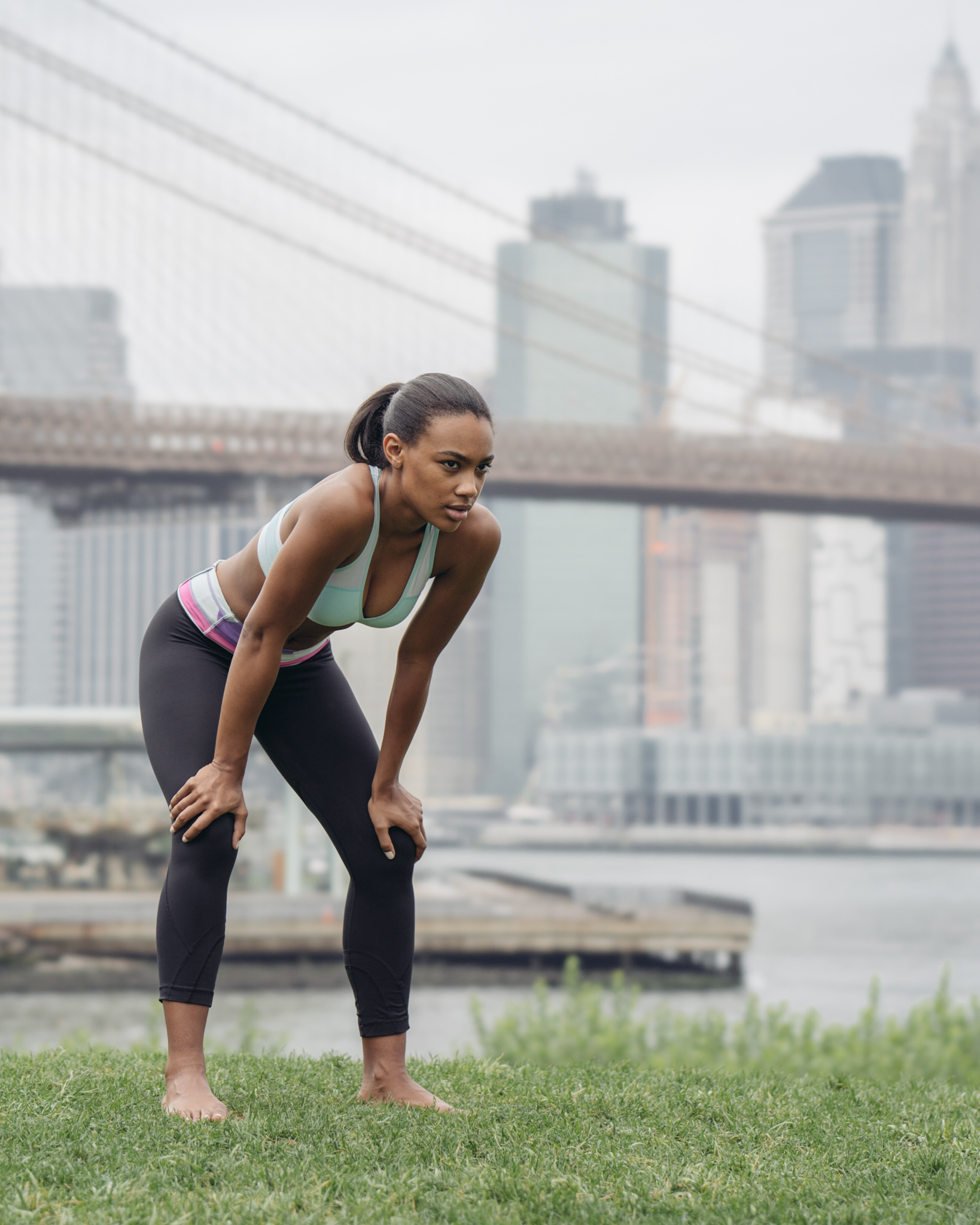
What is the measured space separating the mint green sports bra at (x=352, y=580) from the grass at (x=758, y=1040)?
7.31 m

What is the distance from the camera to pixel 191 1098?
2.57 metres

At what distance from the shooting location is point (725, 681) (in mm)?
127562

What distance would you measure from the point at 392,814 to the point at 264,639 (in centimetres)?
45

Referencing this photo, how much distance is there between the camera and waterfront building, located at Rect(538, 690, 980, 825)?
267ft

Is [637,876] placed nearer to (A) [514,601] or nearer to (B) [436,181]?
(B) [436,181]

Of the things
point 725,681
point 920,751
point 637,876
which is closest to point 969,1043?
point 637,876

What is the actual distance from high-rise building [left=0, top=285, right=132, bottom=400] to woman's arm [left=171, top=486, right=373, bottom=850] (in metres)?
17.7

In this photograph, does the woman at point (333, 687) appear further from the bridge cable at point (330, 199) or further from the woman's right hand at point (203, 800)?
the bridge cable at point (330, 199)

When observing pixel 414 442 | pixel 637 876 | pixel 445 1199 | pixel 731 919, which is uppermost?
pixel 414 442

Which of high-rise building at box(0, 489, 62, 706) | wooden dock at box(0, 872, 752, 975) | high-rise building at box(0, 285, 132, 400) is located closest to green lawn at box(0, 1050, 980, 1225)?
wooden dock at box(0, 872, 752, 975)

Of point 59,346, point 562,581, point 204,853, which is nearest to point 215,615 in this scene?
point 204,853

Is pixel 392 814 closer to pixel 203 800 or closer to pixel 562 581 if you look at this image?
pixel 203 800

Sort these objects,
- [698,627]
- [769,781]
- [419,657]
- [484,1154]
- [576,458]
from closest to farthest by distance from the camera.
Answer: [484,1154] → [419,657] → [576,458] → [769,781] → [698,627]

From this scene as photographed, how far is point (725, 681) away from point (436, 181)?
102m
